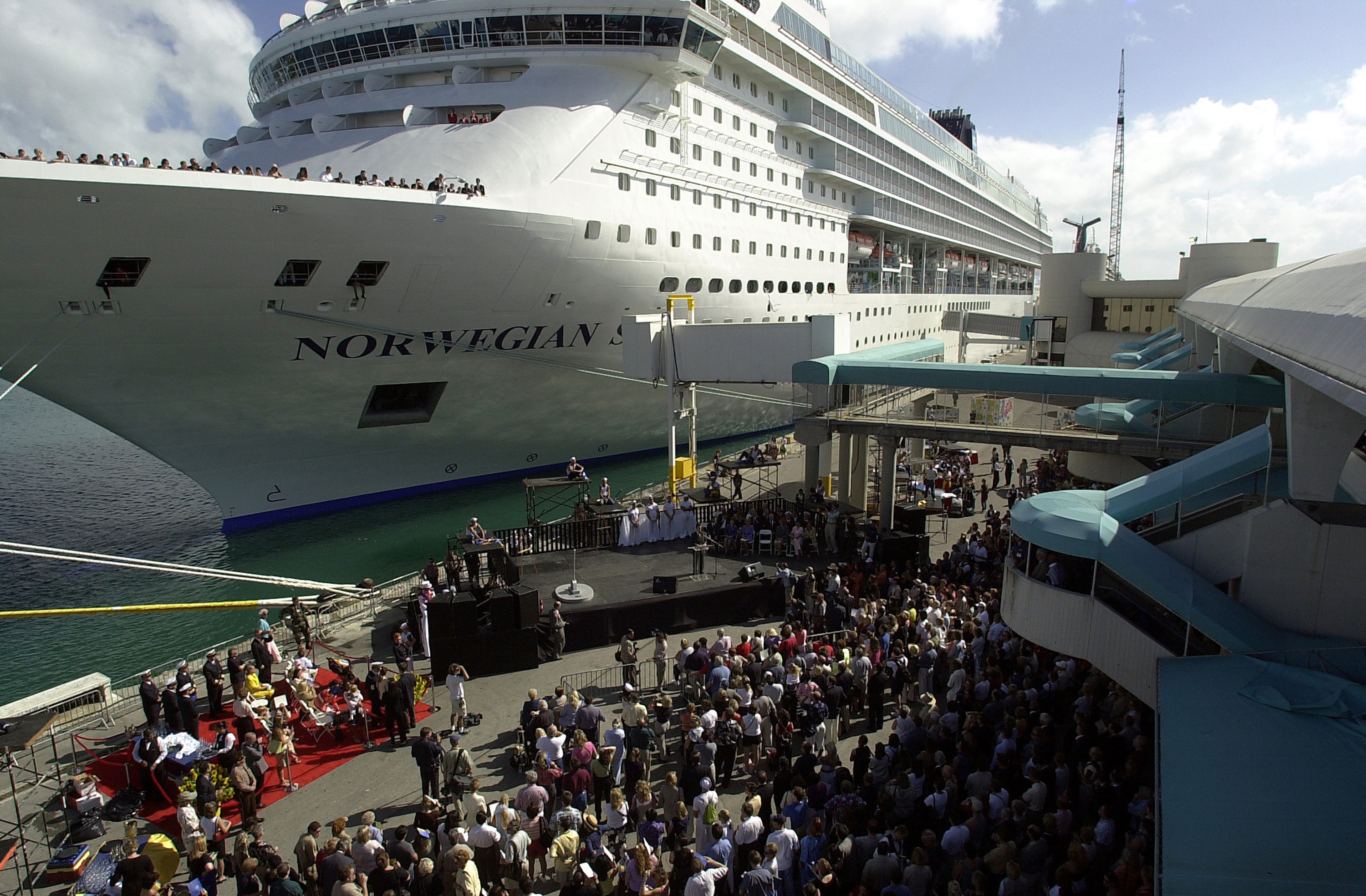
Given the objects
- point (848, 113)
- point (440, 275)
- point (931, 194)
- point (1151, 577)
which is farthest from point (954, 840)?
point (931, 194)

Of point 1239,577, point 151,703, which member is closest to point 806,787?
point 1239,577

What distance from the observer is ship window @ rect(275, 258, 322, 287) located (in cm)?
1611

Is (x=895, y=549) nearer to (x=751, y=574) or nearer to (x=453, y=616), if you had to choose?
(x=751, y=574)

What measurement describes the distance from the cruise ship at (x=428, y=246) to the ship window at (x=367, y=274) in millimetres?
46

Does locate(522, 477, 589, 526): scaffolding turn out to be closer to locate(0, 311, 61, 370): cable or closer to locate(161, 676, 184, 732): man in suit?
locate(161, 676, 184, 732): man in suit

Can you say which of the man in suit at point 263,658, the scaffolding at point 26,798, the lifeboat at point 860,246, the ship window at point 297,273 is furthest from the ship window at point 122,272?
the lifeboat at point 860,246

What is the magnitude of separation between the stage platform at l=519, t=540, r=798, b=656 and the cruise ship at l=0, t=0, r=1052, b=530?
7.09 meters

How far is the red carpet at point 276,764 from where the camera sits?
8234 mm

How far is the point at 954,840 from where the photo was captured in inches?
248

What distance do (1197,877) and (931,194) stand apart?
46.4 m

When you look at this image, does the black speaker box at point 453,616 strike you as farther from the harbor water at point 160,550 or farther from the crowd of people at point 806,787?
the harbor water at point 160,550

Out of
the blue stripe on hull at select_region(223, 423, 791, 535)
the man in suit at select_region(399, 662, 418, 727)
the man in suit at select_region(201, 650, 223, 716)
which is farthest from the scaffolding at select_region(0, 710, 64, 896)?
the blue stripe on hull at select_region(223, 423, 791, 535)

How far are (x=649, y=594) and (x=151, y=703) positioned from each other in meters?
6.98

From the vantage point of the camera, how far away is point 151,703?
346 inches
